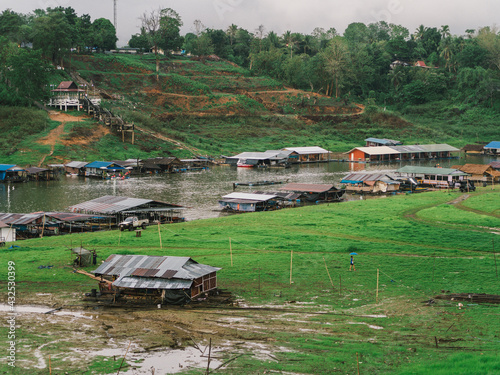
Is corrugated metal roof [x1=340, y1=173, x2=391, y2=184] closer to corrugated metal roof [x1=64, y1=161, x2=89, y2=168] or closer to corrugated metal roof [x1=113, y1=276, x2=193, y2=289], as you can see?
corrugated metal roof [x1=64, y1=161, x2=89, y2=168]

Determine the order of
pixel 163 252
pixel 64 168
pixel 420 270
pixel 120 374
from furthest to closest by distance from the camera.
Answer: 1. pixel 64 168
2. pixel 163 252
3. pixel 420 270
4. pixel 120 374

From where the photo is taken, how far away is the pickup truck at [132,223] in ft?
149

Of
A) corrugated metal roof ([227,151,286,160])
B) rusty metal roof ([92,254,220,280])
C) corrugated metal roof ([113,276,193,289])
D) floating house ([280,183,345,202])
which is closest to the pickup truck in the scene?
rusty metal roof ([92,254,220,280])

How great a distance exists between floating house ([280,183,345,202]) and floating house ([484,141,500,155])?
56.0 m

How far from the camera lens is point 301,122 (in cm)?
12675

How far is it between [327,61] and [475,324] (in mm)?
124995

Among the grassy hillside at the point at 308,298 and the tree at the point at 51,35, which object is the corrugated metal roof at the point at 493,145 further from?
the tree at the point at 51,35

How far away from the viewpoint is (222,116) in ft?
403

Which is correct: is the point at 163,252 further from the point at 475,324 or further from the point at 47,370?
the point at 475,324

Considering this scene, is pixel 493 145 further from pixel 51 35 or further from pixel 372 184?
pixel 51 35

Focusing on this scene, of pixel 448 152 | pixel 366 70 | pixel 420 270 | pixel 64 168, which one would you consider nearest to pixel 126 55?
pixel 366 70

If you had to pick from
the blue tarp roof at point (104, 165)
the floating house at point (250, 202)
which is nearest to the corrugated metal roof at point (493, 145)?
the floating house at point (250, 202)

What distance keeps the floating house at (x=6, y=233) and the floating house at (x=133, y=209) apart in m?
8.28

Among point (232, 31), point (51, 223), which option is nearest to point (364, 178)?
point (51, 223)
